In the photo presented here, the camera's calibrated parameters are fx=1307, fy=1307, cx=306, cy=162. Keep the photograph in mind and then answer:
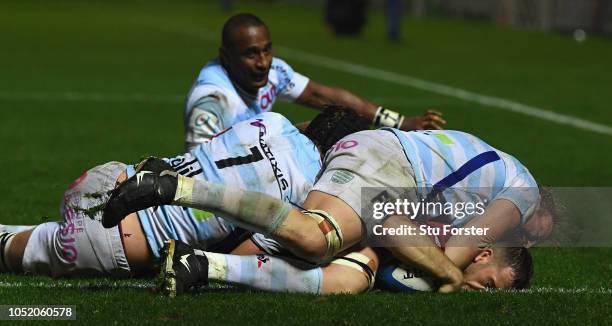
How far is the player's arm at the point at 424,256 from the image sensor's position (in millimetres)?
6422

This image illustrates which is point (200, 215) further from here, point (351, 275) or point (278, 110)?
point (278, 110)

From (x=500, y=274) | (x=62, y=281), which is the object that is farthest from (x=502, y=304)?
(x=62, y=281)

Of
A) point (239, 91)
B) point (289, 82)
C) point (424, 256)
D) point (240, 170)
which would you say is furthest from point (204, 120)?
point (424, 256)

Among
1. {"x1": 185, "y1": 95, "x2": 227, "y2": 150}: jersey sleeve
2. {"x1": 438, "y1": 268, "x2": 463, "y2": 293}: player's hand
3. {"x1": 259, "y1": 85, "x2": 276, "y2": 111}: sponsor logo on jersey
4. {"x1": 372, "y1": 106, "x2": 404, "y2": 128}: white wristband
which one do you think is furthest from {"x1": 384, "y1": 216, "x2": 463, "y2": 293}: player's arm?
{"x1": 259, "y1": 85, "x2": 276, "y2": 111}: sponsor logo on jersey

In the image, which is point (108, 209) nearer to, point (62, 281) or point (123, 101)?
point (62, 281)

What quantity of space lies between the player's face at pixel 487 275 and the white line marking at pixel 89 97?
397 inches

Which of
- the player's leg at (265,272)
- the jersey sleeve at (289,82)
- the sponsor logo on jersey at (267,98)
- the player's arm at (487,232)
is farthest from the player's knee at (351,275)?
the jersey sleeve at (289,82)

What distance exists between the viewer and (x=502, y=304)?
246 inches

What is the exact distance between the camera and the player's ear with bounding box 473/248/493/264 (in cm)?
663

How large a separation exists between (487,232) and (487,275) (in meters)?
0.24

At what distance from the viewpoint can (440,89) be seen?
1816cm

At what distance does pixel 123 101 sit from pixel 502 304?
35.1 feet

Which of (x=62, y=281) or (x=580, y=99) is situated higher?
(x=62, y=281)

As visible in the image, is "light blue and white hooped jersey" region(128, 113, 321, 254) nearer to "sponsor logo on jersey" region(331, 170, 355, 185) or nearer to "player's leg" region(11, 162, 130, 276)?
"player's leg" region(11, 162, 130, 276)
